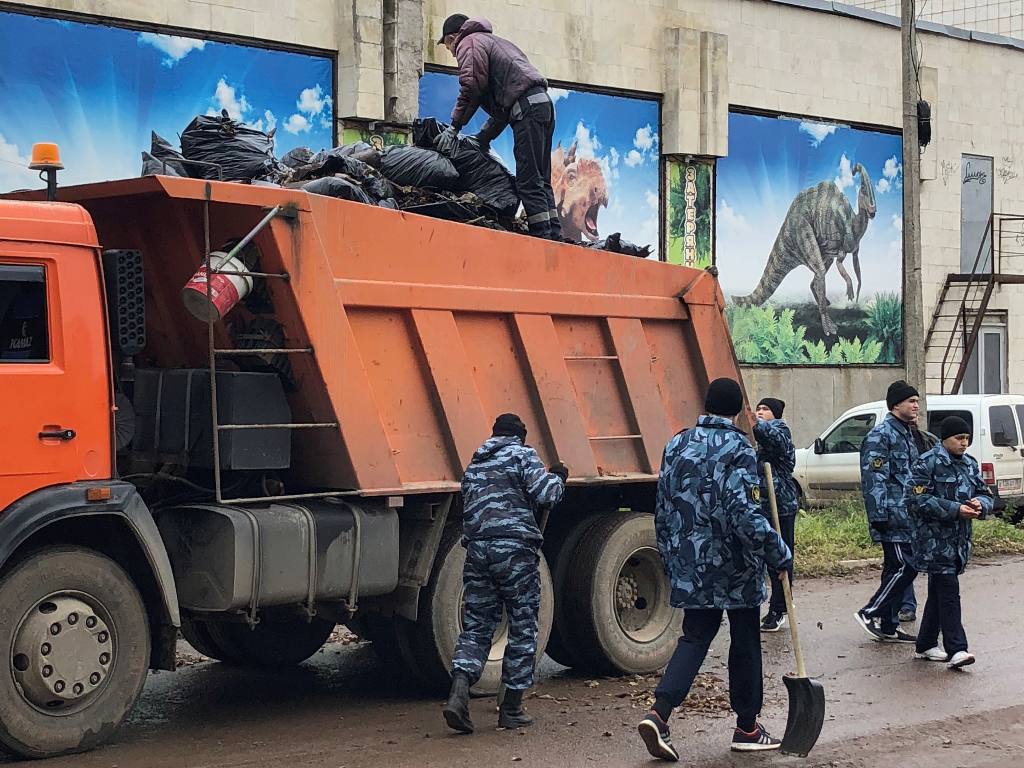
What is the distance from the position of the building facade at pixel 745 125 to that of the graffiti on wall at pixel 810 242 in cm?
4

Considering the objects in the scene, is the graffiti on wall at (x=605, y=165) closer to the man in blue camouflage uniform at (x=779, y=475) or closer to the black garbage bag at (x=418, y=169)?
the man in blue camouflage uniform at (x=779, y=475)

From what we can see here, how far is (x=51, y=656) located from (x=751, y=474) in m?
3.41

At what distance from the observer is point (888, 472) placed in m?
10.3

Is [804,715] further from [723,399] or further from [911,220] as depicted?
[911,220]

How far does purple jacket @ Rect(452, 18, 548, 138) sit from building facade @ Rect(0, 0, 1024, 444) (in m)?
6.89

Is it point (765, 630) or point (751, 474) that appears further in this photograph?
point (765, 630)

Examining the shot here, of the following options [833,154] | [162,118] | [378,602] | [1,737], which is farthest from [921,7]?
[1,737]

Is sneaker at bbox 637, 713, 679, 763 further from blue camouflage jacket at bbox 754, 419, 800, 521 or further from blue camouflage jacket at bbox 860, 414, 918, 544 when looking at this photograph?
blue camouflage jacket at bbox 754, 419, 800, 521

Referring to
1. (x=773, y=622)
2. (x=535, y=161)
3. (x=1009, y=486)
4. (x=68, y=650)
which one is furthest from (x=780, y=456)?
(x=1009, y=486)

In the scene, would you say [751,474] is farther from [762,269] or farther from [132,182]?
[762,269]

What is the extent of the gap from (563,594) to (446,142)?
3.06m

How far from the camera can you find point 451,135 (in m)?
9.84

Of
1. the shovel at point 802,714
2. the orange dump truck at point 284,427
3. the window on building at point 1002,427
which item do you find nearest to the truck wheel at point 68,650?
the orange dump truck at point 284,427

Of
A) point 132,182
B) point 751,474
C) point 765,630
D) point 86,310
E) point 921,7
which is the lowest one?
point 765,630
